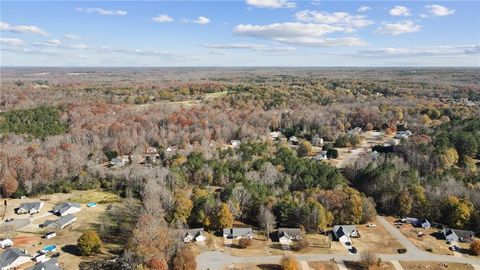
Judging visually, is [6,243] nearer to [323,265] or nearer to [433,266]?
[323,265]

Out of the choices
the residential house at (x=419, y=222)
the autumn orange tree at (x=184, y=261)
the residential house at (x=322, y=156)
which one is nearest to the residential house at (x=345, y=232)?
the residential house at (x=419, y=222)

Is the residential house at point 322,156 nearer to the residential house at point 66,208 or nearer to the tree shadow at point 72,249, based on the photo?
the residential house at point 66,208

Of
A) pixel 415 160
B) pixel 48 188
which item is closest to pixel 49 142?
pixel 48 188

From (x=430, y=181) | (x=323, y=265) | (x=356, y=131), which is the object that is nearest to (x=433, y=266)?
(x=323, y=265)

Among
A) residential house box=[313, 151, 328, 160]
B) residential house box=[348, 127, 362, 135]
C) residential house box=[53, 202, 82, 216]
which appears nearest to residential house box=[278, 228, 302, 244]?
residential house box=[53, 202, 82, 216]

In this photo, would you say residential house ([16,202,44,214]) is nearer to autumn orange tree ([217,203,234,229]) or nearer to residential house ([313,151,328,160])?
autumn orange tree ([217,203,234,229])

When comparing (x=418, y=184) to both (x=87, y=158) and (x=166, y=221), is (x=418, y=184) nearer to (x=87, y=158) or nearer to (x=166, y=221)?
(x=166, y=221)
